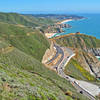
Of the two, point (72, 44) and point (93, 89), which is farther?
point (72, 44)

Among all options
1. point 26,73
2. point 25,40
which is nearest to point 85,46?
point 25,40

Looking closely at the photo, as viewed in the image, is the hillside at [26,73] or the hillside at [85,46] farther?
the hillside at [85,46]

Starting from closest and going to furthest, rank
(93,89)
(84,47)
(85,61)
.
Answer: (93,89)
(85,61)
(84,47)

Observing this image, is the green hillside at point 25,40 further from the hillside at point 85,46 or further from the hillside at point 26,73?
the hillside at point 85,46

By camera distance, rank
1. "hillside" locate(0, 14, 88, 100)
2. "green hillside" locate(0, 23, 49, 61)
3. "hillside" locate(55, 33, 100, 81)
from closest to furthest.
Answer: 1. "hillside" locate(0, 14, 88, 100)
2. "green hillside" locate(0, 23, 49, 61)
3. "hillside" locate(55, 33, 100, 81)

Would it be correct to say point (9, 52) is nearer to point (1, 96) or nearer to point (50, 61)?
point (50, 61)

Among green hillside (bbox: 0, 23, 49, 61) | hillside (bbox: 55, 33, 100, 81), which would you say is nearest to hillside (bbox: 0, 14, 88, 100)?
green hillside (bbox: 0, 23, 49, 61)

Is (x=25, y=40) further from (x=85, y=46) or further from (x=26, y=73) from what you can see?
(x=85, y=46)

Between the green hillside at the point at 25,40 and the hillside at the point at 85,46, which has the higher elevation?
the green hillside at the point at 25,40

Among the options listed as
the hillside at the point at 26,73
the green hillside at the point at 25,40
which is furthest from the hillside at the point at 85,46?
the hillside at the point at 26,73

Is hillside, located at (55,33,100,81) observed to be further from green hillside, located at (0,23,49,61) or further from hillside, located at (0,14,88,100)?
hillside, located at (0,14,88,100)

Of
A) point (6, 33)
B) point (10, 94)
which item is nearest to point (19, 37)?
point (6, 33)
